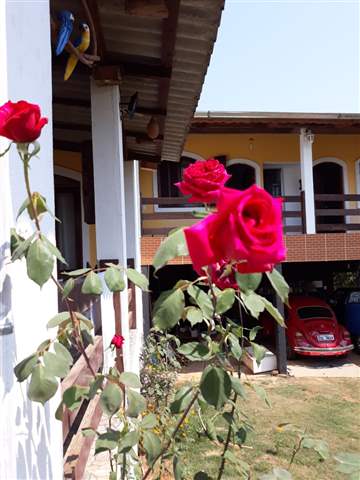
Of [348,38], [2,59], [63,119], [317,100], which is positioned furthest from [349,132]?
[2,59]

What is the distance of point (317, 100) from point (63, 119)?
9882mm

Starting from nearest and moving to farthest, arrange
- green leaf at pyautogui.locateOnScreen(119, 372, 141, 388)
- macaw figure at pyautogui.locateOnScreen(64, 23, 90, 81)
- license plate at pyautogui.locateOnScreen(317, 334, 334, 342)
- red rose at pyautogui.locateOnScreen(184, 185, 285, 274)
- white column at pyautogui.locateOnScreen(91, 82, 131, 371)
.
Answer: red rose at pyautogui.locateOnScreen(184, 185, 285, 274) < green leaf at pyautogui.locateOnScreen(119, 372, 141, 388) < macaw figure at pyautogui.locateOnScreen(64, 23, 90, 81) < white column at pyautogui.locateOnScreen(91, 82, 131, 371) < license plate at pyautogui.locateOnScreen(317, 334, 334, 342)

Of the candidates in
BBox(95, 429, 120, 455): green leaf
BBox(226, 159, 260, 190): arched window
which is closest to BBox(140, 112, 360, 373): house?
BBox(226, 159, 260, 190): arched window

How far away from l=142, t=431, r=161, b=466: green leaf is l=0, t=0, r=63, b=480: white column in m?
0.29

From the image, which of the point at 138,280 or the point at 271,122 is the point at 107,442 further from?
the point at 271,122

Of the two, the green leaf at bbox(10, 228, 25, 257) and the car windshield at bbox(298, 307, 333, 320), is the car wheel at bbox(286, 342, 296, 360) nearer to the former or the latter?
the car windshield at bbox(298, 307, 333, 320)

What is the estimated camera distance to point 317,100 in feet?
41.6

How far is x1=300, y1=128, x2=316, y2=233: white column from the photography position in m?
9.28

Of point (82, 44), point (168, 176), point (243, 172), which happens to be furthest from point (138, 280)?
point (243, 172)

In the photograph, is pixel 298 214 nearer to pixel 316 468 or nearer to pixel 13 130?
pixel 316 468

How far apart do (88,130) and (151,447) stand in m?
4.58

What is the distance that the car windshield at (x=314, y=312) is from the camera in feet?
31.8

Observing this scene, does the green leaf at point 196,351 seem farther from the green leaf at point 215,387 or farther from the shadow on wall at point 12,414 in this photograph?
the shadow on wall at point 12,414

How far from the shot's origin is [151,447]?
3.75 feet
